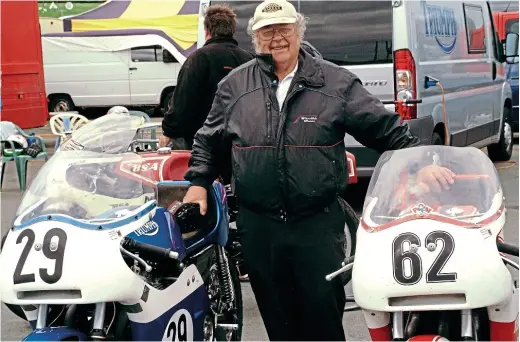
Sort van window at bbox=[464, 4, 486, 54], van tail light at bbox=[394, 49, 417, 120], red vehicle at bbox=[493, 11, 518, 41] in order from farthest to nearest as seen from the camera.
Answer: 1. red vehicle at bbox=[493, 11, 518, 41]
2. van window at bbox=[464, 4, 486, 54]
3. van tail light at bbox=[394, 49, 417, 120]

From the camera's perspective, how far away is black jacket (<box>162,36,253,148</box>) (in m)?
6.53

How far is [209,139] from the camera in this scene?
4.23 metres

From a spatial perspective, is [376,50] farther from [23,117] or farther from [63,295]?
[23,117]

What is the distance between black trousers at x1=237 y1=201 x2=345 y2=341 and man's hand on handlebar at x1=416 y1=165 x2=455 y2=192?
2.25 ft

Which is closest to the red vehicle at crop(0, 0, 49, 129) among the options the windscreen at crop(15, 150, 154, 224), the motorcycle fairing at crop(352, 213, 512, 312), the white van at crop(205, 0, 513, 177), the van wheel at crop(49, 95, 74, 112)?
the van wheel at crop(49, 95, 74, 112)

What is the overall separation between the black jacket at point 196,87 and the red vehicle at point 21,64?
10049 mm

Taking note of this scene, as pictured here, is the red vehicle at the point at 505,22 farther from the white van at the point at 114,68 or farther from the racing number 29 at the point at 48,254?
the racing number 29 at the point at 48,254

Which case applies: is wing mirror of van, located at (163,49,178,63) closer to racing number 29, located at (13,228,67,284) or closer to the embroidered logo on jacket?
the embroidered logo on jacket

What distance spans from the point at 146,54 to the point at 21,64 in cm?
609

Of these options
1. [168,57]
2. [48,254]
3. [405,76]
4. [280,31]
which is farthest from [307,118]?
[168,57]

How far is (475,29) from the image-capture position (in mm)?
11258

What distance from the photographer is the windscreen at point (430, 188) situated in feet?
10.8

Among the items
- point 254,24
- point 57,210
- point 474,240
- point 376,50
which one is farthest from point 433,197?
point 376,50

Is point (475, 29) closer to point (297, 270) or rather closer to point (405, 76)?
point (405, 76)
